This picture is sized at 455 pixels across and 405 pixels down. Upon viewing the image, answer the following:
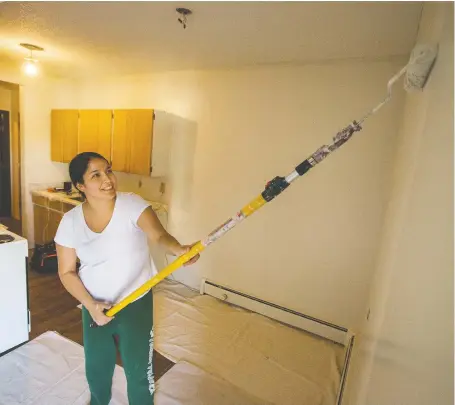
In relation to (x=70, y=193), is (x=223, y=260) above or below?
below

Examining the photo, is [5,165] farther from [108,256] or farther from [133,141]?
[108,256]

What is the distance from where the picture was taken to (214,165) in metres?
2.69

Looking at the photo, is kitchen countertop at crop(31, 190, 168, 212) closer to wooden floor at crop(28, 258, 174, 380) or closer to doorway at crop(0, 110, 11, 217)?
wooden floor at crop(28, 258, 174, 380)

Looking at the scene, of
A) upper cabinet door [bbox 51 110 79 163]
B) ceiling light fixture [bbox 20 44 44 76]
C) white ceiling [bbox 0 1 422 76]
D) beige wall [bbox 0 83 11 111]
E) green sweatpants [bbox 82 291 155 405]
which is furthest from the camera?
beige wall [bbox 0 83 11 111]

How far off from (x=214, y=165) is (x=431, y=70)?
6.80 feet

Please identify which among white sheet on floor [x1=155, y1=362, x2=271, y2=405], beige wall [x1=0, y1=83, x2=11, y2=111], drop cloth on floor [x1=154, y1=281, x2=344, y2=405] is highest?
beige wall [x1=0, y1=83, x2=11, y2=111]

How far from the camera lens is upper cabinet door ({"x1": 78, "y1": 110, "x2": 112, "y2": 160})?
301 cm

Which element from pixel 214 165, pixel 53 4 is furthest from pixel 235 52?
pixel 53 4

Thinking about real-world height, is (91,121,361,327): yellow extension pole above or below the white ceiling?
below

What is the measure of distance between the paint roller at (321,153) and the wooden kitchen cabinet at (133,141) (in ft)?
5.75

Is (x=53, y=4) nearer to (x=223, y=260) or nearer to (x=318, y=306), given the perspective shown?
(x=223, y=260)

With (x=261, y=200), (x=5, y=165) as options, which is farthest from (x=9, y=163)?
(x=261, y=200)

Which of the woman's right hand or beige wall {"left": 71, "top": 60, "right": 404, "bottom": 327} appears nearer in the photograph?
the woman's right hand

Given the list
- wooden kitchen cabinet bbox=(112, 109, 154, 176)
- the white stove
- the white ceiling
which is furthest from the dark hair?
wooden kitchen cabinet bbox=(112, 109, 154, 176)
